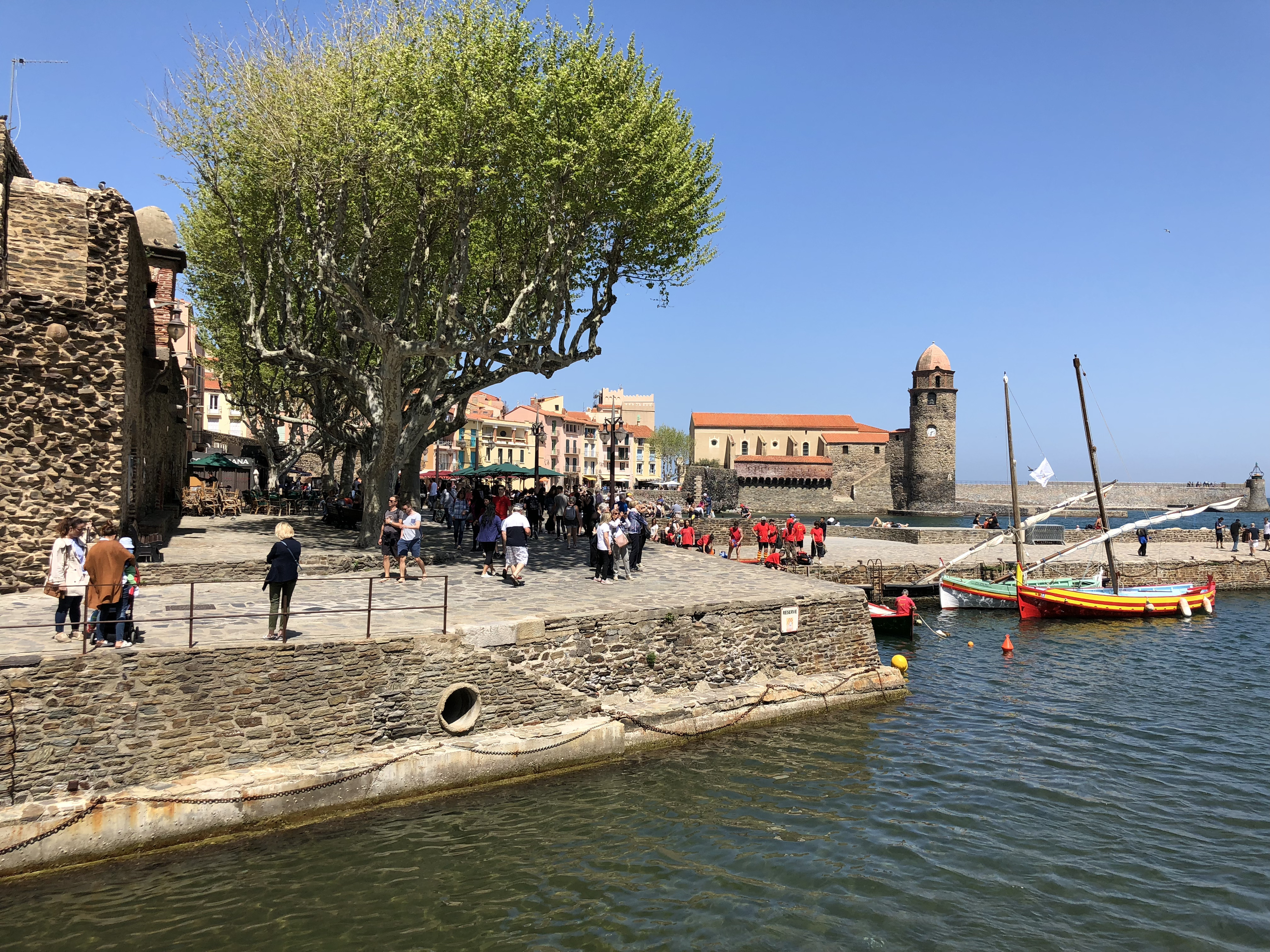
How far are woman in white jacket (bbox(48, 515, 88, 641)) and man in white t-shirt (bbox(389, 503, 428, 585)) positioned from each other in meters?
5.82

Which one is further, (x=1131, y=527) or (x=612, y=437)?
(x=612, y=437)

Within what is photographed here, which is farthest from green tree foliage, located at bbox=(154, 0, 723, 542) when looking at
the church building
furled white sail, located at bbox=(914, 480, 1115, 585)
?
the church building

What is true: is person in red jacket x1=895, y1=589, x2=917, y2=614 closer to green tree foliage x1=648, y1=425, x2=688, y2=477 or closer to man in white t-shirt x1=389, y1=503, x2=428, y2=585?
man in white t-shirt x1=389, y1=503, x2=428, y2=585

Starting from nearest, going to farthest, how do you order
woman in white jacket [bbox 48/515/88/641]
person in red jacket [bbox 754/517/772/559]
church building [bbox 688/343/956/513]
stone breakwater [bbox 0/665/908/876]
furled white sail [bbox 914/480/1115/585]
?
stone breakwater [bbox 0/665/908/876] → woman in white jacket [bbox 48/515/88/641] → person in red jacket [bbox 754/517/772/559] → furled white sail [bbox 914/480/1115/585] → church building [bbox 688/343/956/513]

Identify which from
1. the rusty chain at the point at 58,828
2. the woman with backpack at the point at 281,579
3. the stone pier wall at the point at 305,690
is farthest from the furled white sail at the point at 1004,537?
the rusty chain at the point at 58,828

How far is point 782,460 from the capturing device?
10156cm

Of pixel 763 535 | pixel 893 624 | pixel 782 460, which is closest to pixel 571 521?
pixel 763 535

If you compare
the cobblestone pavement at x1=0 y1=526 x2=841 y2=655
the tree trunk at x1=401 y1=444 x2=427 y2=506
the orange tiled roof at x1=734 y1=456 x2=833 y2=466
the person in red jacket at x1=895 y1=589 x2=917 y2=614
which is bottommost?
the person in red jacket at x1=895 y1=589 x2=917 y2=614

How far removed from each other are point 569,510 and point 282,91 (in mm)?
12750

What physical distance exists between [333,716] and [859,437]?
100 m

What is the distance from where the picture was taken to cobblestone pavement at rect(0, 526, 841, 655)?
10.3 metres

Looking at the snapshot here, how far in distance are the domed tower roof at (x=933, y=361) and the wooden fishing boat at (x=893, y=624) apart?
8480 cm

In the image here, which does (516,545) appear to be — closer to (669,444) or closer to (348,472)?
(348,472)

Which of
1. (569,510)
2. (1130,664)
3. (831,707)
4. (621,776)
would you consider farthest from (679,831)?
(1130,664)
